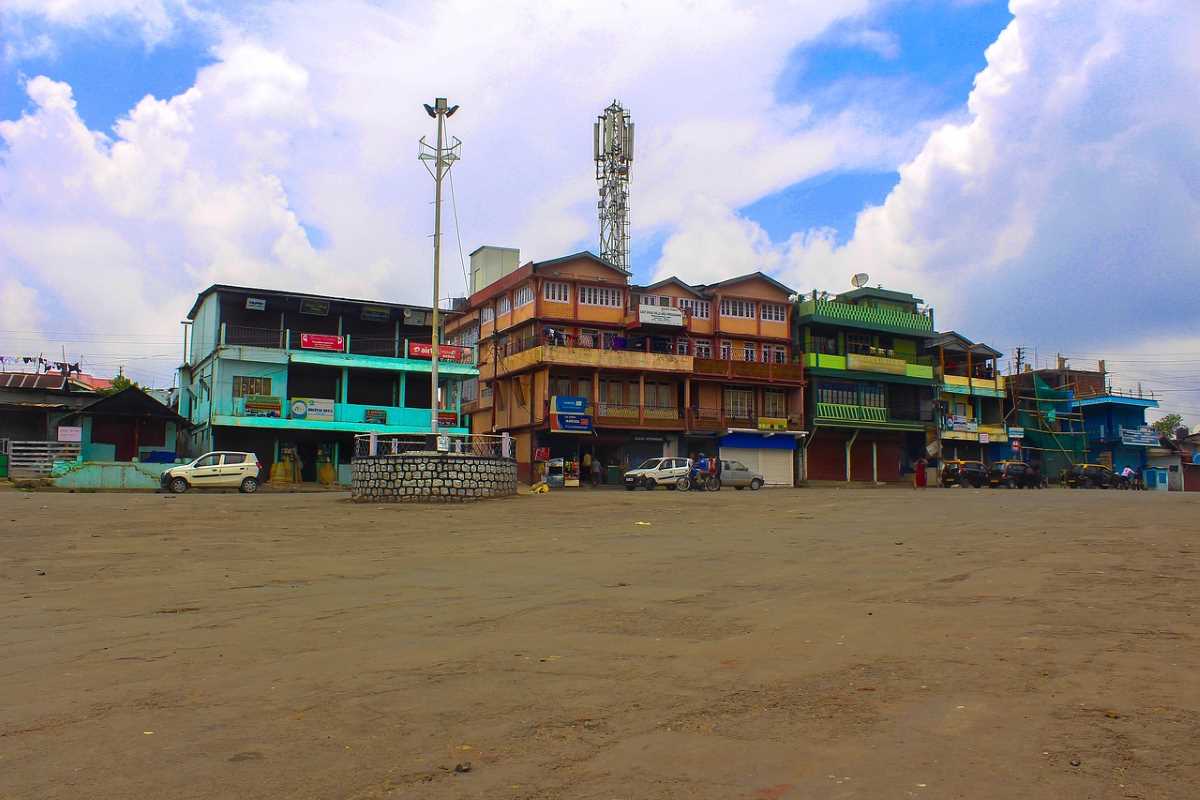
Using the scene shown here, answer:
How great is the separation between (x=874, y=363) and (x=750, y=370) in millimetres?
9289

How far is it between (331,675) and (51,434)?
4036 centimetres

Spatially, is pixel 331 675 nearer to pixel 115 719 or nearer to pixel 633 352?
pixel 115 719

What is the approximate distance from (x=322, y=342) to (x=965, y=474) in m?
33.5

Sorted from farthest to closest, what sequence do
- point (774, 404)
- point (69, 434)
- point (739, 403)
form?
point (774, 404) → point (739, 403) → point (69, 434)

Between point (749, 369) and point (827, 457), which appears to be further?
point (827, 457)

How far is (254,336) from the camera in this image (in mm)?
40094

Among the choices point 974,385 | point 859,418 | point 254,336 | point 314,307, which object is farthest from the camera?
point 974,385

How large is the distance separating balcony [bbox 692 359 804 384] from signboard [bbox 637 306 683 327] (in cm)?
241

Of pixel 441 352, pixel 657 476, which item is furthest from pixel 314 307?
pixel 657 476

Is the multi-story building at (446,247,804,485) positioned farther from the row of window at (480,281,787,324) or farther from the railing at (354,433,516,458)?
the railing at (354,433,516,458)

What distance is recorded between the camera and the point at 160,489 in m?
30.5

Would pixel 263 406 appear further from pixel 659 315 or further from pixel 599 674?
pixel 599 674

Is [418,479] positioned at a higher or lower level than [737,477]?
higher

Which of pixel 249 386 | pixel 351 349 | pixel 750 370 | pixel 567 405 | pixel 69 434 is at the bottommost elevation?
pixel 69 434
